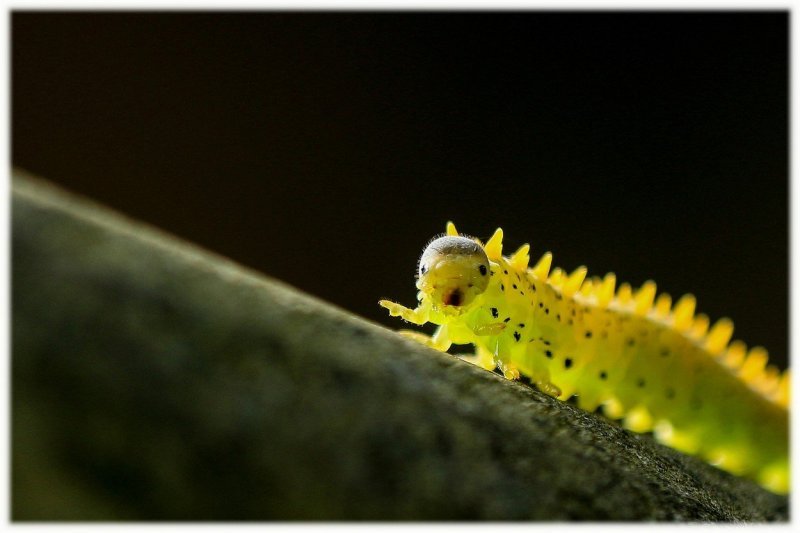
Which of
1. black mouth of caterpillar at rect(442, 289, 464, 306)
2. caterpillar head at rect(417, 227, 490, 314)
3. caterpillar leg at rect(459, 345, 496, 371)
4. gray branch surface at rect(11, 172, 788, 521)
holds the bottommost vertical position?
gray branch surface at rect(11, 172, 788, 521)

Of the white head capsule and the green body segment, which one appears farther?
the green body segment

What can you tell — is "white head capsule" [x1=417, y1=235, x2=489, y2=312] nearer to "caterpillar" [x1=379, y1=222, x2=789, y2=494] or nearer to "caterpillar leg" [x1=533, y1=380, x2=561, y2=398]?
"caterpillar" [x1=379, y1=222, x2=789, y2=494]

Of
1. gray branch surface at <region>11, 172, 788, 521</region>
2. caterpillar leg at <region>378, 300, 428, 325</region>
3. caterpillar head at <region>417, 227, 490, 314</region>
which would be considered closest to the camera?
gray branch surface at <region>11, 172, 788, 521</region>

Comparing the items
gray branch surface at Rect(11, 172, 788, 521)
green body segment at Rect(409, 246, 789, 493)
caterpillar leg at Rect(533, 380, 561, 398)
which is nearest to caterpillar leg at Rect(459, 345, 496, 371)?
green body segment at Rect(409, 246, 789, 493)

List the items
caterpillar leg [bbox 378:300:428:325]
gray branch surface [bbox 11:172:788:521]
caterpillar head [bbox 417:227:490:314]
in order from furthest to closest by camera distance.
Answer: caterpillar leg [bbox 378:300:428:325]
caterpillar head [bbox 417:227:490:314]
gray branch surface [bbox 11:172:788:521]

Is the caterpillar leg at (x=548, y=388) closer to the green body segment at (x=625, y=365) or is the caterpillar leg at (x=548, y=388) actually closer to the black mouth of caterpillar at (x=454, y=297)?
the green body segment at (x=625, y=365)

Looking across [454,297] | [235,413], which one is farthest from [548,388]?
[235,413]

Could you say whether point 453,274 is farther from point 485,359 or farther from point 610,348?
point 610,348
